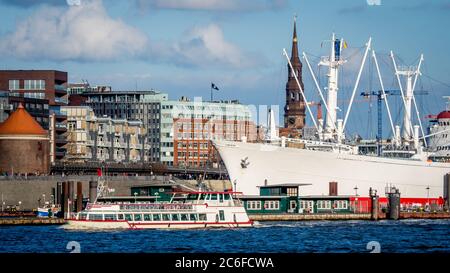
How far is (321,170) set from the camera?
4975 inches

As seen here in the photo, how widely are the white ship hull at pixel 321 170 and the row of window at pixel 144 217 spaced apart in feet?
120

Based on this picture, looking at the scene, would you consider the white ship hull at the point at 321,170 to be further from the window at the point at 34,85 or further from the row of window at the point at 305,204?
the window at the point at 34,85

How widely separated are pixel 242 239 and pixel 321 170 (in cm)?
5496

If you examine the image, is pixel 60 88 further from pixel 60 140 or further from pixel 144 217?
pixel 144 217

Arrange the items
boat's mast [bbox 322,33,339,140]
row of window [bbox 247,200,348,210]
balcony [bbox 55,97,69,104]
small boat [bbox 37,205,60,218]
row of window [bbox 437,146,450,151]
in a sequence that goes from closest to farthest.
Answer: small boat [bbox 37,205,60,218], row of window [bbox 247,200,348,210], boat's mast [bbox 322,33,339,140], row of window [bbox 437,146,450,151], balcony [bbox 55,97,69,104]

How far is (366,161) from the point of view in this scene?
130m

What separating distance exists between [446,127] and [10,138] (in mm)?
61034

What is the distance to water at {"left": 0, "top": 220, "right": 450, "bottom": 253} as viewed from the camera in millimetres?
63688

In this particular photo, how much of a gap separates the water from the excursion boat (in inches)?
75.7

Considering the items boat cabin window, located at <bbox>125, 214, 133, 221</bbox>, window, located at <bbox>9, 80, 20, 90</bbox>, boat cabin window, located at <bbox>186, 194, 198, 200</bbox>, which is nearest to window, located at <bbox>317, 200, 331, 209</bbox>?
→ boat cabin window, located at <bbox>186, 194, 198, 200</bbox>

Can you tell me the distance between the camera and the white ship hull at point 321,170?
123250 millimetres

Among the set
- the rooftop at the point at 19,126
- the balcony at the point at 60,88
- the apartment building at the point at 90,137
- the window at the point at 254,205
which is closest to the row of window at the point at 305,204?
the window at the point at 254,205

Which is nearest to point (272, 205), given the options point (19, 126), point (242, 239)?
point (242, 239)

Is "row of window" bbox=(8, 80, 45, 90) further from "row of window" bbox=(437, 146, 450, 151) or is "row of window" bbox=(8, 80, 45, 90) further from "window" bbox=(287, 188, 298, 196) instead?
"window" bbox=(287, 188, 298, 196)
